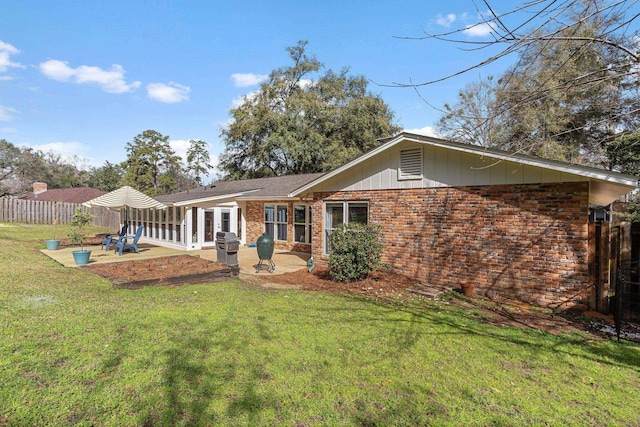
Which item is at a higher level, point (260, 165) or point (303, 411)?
point (260, 165)

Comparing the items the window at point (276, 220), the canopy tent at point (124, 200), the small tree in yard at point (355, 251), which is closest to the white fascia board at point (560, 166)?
the small tree in yard at point (355, 251)

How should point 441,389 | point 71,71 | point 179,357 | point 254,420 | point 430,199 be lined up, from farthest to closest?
point 71,71 < point 430,199 < point 179,357 < point 441,389 < point 254,420

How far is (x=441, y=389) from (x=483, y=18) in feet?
12.1

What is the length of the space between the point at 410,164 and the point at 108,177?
5720 cm

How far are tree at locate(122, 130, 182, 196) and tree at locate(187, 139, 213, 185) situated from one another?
14.9ft

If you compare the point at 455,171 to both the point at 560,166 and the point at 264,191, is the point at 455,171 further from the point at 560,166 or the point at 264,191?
the point at 264,191

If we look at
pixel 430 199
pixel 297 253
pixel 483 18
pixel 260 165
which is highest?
pixel 260 165

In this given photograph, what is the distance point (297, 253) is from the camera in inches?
573

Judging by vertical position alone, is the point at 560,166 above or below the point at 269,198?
above

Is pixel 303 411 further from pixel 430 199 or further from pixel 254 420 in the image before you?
pixel 430 199

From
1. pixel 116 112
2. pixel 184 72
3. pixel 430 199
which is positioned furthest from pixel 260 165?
pixel 430 199

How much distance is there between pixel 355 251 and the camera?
8.29 metres

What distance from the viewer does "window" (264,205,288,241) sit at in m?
15.7

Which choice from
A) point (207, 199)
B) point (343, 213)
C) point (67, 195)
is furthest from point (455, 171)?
point (67, 195)
